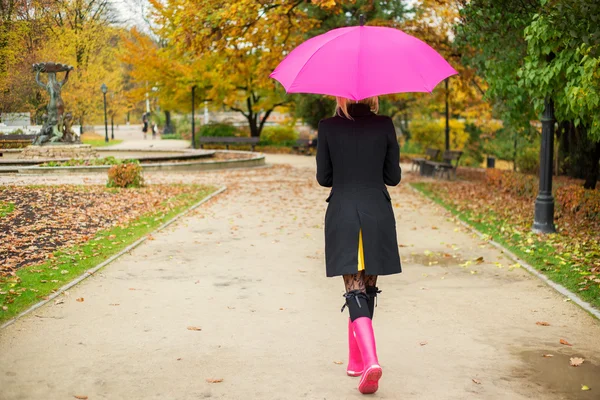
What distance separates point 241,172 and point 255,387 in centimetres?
2156

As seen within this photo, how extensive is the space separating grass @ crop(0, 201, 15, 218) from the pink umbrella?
9232 mm

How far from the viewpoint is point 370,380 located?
4488 millimetres

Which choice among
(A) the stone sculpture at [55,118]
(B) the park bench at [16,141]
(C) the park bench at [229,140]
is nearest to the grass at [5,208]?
(B) the park bench at [16,141]

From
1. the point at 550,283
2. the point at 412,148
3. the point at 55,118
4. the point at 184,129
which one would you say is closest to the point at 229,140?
the point at 412,148

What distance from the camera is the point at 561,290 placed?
757 cm

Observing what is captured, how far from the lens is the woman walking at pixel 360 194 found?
14.9 feet

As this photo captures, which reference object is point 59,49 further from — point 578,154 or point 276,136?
point 276,136

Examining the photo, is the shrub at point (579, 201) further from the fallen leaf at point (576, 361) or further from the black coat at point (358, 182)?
the black coat at point (358, 182)

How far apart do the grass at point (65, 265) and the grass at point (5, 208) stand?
88.0 inches

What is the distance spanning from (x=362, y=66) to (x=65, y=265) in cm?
549

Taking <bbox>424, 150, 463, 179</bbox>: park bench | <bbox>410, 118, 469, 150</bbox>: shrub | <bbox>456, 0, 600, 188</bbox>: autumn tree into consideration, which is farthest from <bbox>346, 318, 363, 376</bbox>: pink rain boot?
<bbox>410, 118, 469, 150</bbox>: shrub

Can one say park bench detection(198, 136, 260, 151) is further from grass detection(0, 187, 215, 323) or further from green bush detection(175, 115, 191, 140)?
grass detection(0, 187, 215, 323)

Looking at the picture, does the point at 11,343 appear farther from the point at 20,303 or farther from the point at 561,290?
the point at 561,290

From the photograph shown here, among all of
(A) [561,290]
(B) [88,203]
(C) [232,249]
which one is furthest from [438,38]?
(A) [561,290]
